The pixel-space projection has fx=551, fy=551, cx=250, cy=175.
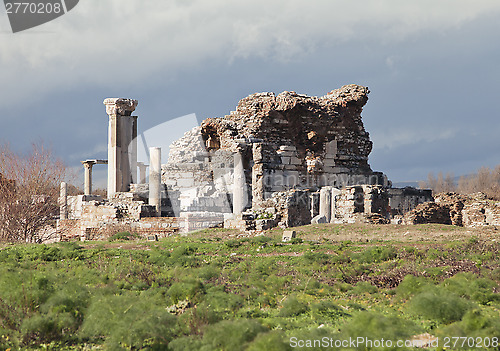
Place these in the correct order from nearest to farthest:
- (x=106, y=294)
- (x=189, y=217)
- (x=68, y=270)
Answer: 1. (x=106, y=294)
2. (x=68, y=270)
3. (x=189, y=217)

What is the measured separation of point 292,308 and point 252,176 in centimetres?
2038

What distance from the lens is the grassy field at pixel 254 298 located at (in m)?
6.05

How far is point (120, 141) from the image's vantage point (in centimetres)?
3003

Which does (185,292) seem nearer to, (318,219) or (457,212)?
(318,219)

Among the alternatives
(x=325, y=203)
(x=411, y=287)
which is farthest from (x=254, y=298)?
(x=325, y=203)

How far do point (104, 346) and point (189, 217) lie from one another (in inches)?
654

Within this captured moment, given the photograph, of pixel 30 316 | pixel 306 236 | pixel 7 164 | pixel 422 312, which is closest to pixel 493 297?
pixel 422 312

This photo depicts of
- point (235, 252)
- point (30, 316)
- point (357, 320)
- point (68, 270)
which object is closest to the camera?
point (357, 320)

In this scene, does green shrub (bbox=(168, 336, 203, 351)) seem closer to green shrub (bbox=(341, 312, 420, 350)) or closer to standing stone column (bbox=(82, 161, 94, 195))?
green shrub (bbox=(341, 312, 420, 350))

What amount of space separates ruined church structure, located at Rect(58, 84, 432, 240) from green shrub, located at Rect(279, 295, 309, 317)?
538 inches

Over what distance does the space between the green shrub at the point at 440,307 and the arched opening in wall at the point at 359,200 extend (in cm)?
1519

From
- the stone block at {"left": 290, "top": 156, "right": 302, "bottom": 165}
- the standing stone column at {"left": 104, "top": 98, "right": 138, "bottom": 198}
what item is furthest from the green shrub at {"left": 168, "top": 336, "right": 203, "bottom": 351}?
the stone block at {"left": 290, "top": 156, "right": 302, "bottom": 165}

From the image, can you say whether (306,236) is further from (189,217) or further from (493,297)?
(493,297)

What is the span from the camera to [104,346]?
643cm
